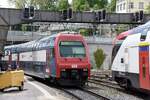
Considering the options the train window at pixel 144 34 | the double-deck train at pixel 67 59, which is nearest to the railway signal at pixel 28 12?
the double-deck train at pixel 67 59

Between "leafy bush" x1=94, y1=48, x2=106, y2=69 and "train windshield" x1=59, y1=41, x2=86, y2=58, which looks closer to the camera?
"train windshield" x1=59, y1=41, x2=86, y2=58

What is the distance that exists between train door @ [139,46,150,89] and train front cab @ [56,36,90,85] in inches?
313

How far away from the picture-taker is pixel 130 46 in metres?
22.4

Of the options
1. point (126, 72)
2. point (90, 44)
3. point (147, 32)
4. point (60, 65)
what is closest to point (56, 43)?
point (60, 65)

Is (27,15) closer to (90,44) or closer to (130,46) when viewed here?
(130,46)

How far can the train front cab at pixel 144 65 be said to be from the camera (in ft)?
64.9

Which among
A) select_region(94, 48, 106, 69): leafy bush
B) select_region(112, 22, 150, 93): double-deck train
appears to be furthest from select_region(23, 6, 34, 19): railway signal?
select_region(94, 48, 106, 69): leafy bush

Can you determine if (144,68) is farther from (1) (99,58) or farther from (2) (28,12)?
(1) (99,58)

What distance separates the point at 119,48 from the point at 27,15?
24.4 m

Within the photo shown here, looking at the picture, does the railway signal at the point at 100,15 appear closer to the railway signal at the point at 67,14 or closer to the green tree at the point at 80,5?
the railway signal at the point at 67,14

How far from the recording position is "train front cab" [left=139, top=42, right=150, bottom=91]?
19781 millimetres

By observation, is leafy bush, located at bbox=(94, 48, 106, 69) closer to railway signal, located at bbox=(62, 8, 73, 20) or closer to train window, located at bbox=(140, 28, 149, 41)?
railway signal, located at bbox=(62, 8, 73, 20)

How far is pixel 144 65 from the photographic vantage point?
2017 cm

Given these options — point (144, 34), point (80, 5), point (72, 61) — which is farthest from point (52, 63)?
point (80, 5)
